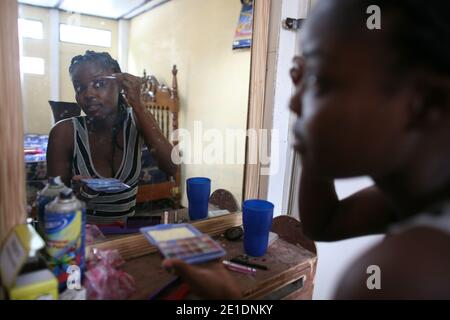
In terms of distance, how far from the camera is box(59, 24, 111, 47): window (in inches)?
26.3

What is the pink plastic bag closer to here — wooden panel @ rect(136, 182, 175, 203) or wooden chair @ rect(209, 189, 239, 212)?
wooden panel @ rect(136, 182, 175, 203)

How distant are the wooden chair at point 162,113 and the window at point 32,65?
0.24m


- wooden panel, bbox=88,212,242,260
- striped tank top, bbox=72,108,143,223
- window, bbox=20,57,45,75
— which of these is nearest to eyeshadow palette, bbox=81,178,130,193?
striped tank top, bbox=72,108,143,223

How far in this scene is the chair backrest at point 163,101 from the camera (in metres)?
0.83

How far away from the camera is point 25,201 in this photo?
62cm

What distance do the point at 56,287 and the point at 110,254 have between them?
16 cm

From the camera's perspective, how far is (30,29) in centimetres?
61

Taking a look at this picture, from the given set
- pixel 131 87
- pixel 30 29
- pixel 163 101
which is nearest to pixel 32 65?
pixel 30 29

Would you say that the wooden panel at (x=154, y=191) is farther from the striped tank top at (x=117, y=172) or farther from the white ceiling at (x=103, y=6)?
the white ceiling at (x=103, y=6)

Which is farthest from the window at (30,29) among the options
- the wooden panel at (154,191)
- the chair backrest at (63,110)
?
the wooden panel at (154,191)

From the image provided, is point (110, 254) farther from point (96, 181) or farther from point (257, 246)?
point (257, 246)

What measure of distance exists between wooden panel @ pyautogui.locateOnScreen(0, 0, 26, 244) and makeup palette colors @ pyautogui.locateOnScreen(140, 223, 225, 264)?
27 cm

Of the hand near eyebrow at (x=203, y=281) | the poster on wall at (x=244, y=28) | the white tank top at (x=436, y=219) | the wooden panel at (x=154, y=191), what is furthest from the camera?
the poster on wall at (x=244, y=28)

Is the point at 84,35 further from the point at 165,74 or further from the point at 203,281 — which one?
the point at 203,281
